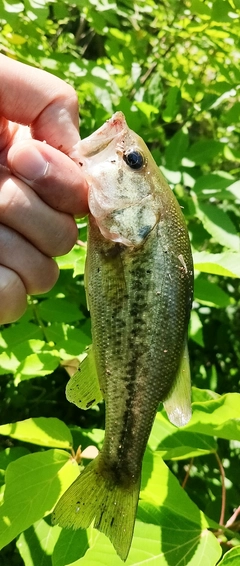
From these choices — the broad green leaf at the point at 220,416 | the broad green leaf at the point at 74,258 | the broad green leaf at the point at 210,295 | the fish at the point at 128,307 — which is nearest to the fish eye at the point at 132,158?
the fish at the point at 128,307

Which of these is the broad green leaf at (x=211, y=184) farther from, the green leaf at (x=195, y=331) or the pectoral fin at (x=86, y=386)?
the pectoral fin at (x=86, y=386)

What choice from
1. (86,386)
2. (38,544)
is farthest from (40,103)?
(38,544)

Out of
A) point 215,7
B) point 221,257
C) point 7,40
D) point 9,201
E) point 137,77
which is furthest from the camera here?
point 137,77

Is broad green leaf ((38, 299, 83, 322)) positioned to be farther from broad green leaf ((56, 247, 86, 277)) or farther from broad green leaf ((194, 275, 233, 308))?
broad green leaf ((194, 275, 233, 308))

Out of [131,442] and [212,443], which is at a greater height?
[131,442]

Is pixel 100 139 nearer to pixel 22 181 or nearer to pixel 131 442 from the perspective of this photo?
pixel 22 181

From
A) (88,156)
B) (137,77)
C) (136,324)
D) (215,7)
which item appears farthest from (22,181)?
(137,77)
